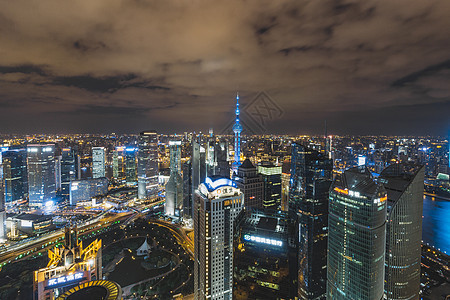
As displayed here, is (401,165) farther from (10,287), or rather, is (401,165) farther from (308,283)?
(10,287)

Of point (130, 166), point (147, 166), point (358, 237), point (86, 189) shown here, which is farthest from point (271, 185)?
point (130, 166)

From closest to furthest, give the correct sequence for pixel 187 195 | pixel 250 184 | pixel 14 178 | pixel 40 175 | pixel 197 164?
pixel 250 184
pixel 197 164
pixel 187 195
pixel 40 175
pixel 14 178

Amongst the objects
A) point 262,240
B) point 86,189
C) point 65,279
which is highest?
point 262,240

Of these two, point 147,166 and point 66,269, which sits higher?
point 147,166

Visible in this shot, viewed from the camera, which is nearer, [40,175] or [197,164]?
[197,164]

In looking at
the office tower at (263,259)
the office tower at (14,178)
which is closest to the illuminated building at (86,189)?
the office tower at (14,178)

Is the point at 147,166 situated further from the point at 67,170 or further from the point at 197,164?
the point at 197,164
